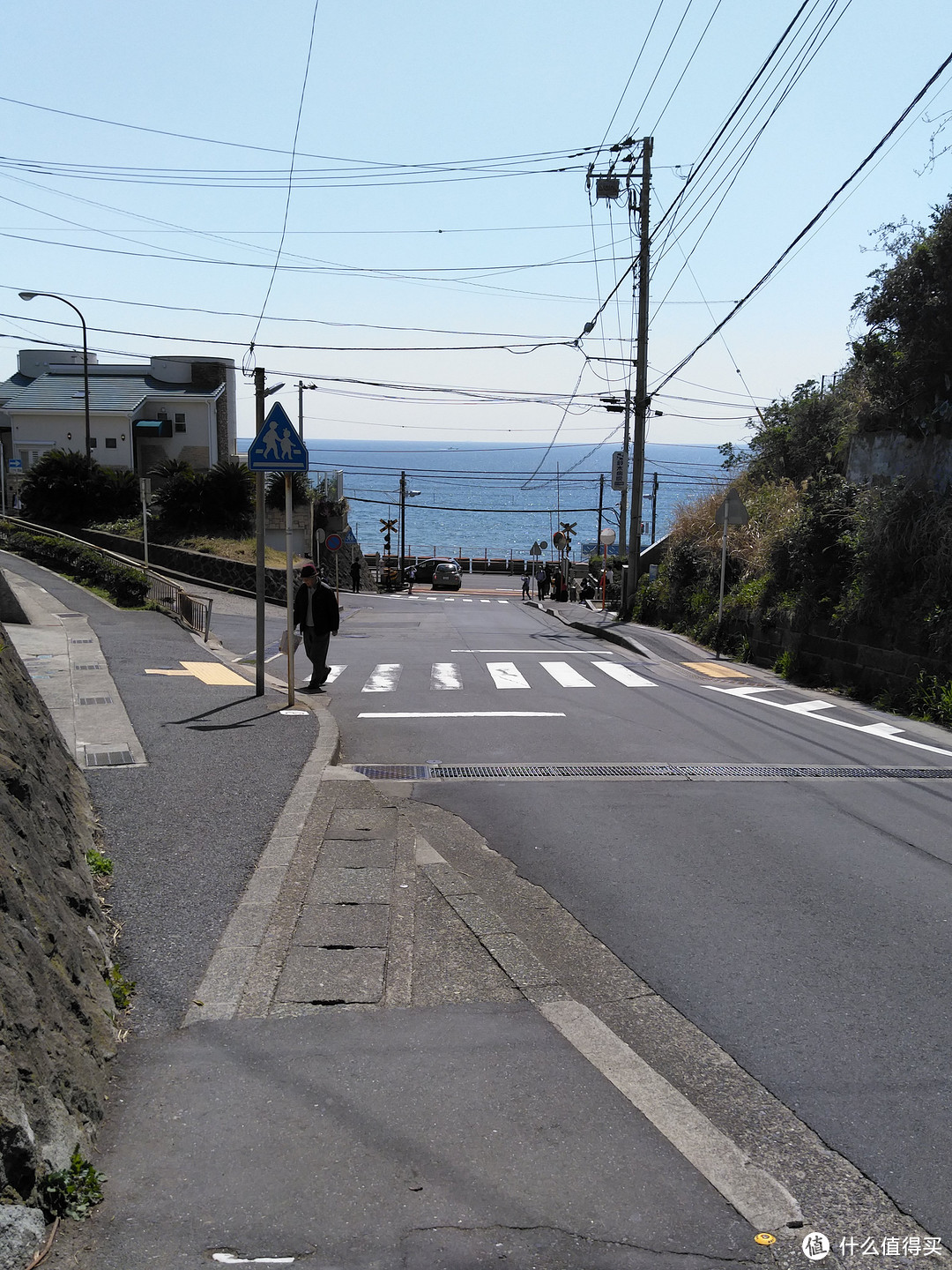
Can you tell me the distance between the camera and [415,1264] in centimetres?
294

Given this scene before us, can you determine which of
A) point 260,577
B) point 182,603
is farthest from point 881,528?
point 182,603

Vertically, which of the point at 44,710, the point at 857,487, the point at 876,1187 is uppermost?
the point at 857,487

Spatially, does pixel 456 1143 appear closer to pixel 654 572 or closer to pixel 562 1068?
pixel 562 1068

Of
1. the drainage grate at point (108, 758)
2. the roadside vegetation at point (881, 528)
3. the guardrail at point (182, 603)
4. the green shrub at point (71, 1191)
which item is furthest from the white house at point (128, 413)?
the green shrub at point (71, 1191)

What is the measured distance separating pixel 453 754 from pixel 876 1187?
711 cm

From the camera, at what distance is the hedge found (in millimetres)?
25438

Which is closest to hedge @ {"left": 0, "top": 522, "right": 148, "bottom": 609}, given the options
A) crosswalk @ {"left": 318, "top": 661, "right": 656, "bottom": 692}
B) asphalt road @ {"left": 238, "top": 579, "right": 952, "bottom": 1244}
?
crosswalk @ {"left": 318, "top": 661, "right": 656, "bottom": 692}

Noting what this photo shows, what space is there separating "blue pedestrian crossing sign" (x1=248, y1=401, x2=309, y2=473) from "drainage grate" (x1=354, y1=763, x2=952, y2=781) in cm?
356

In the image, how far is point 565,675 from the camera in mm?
17516

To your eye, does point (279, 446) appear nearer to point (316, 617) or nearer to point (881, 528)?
point (316, 617)

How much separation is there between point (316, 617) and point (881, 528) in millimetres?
8720

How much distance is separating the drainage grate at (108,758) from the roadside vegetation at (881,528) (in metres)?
9.95

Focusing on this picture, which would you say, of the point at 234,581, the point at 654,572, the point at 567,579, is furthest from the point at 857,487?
the point at 567,579

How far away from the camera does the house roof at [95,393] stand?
53.6 meters
